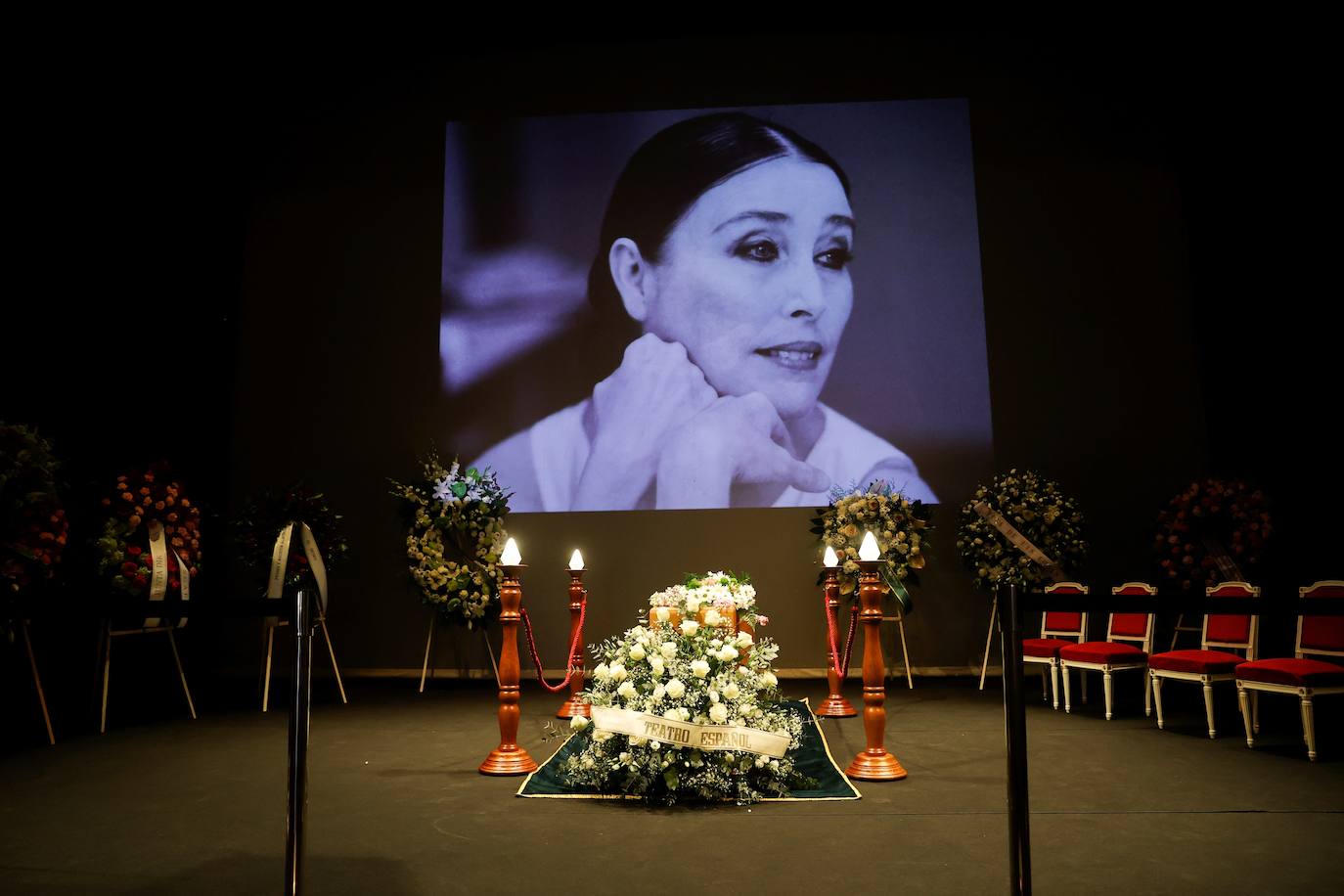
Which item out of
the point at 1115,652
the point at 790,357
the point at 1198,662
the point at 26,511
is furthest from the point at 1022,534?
the point at 26,511

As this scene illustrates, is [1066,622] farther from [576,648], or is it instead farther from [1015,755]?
[1015,755]

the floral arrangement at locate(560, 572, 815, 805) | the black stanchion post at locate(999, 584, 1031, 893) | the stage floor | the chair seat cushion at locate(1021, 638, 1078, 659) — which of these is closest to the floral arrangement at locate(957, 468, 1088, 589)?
the chair seat cushion at locate(1021, 638, 1078, 659)

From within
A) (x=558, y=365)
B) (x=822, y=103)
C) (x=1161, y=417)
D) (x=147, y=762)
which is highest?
(x=822, y=103)

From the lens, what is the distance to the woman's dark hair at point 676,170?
8516mm

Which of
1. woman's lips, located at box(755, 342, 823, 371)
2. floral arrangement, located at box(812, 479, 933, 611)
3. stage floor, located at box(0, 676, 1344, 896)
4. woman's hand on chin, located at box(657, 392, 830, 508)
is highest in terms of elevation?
woman's lips, located at box(755, 342, 823, 371)

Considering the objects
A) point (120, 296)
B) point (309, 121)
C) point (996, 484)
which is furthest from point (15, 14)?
point (996, 484)

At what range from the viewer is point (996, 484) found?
25.0 feet

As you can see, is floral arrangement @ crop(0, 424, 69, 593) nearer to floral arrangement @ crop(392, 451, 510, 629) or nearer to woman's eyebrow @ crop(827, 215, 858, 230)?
floral arrangement @ crop(392, 451, 510, 629)

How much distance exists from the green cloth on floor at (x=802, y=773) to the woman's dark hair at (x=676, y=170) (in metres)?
4.89

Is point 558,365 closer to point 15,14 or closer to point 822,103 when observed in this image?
point 822,103

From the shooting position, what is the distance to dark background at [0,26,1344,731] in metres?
6.92

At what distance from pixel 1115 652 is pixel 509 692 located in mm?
3974

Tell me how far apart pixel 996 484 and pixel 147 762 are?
21.2 ft

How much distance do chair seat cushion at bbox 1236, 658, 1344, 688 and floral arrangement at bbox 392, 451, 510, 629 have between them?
17.7 feet
